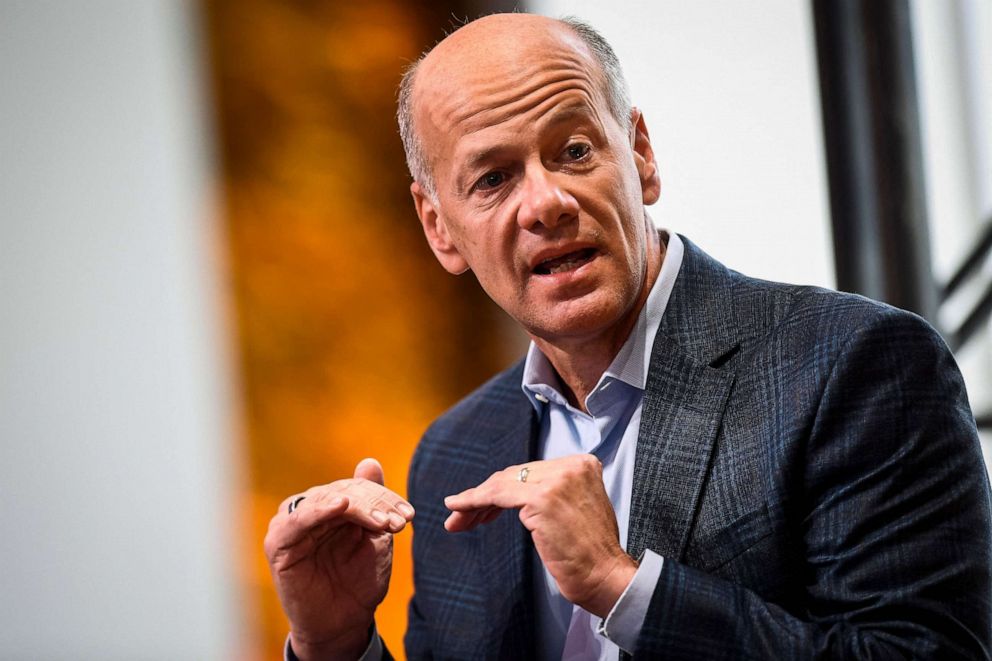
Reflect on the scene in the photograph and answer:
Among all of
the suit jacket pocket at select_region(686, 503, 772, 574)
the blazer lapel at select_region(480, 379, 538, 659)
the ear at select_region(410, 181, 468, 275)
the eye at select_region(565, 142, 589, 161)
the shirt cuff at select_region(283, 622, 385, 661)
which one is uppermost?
the eye at select_region(565, 142, 589, 161)

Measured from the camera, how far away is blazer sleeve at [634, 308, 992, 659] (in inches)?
45.9

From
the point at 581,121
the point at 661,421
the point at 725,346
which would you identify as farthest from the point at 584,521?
the point at 581,121

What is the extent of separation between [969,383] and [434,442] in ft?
3.24

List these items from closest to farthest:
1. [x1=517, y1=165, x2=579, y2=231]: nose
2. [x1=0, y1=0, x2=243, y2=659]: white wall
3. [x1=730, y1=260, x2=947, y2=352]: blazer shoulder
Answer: [x1=730, y1=260, x2=947, y2=352]: blazer shoulder → [x1=517, y1=165, x2=579, y2=231]: nose → [x1=0, y1=0, x2=243, y2=659]: white wall

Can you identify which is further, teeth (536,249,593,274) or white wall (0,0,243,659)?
white wall (0,0,243,659)

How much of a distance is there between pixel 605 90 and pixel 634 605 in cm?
74

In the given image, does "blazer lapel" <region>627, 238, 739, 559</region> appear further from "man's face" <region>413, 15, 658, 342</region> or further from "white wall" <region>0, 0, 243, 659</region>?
"white wall" <region>0, 0, 243, 659</region>

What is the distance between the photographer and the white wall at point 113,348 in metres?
3.03

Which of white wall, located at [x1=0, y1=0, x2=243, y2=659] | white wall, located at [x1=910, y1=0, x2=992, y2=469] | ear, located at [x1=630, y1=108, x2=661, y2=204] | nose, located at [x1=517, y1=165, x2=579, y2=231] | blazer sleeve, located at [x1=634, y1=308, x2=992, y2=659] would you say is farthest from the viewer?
white wall, located at [x1=0, y1=0, x2=243, y2=659]

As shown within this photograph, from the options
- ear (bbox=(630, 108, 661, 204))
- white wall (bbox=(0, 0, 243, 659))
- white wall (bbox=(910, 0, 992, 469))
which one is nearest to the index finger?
ear (bbox=(630, 108, 661, 204))

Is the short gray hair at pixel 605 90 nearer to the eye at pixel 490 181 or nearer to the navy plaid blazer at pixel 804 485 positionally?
the eye at pixel 490 181

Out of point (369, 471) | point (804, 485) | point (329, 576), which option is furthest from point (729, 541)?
point (329, 576)

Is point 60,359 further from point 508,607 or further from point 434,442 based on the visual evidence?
point 508,607

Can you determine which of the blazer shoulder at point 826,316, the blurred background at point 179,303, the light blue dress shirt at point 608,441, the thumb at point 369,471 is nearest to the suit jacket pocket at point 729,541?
the light blue dress shirt at point 608,441
